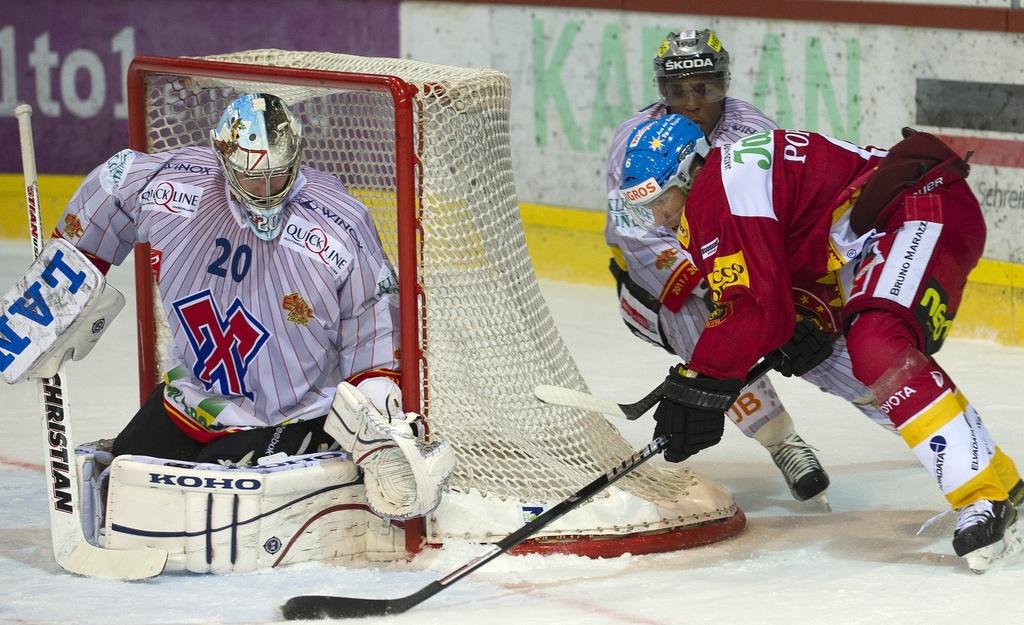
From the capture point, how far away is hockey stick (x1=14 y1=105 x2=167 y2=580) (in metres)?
3.30

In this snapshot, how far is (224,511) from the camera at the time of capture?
3289mm

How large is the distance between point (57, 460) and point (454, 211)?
3.01 ft

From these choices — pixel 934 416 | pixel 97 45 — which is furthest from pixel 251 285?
pixel 97 45

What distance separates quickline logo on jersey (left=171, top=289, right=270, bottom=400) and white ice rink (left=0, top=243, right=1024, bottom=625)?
40 cm

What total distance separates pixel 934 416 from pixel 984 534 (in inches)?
8.9

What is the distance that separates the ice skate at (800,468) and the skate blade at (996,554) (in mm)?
681

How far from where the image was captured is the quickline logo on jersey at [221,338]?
11.2 feet

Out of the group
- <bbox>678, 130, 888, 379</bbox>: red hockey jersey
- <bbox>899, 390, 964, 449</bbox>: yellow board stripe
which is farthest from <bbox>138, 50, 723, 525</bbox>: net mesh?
<bbox>899, 390, 964, 449</bbox>: yellow board stripe

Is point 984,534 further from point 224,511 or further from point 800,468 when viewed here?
point 224,511

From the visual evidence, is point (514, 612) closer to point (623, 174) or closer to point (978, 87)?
point (623, 174)


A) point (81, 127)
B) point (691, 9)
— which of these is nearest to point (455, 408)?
point (691, 9)

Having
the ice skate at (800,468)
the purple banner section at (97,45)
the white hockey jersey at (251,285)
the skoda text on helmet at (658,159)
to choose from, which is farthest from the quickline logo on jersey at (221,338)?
A: the purple banner section at (97,45)

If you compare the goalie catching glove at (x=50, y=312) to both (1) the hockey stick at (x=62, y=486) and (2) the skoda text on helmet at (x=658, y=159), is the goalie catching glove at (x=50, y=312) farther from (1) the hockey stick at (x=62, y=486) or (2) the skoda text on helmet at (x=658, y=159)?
(2) the skoda text on helmet at (x=658, y=159)

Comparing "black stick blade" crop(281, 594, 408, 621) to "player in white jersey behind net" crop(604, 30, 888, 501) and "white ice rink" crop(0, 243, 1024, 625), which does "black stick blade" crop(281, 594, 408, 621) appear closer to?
"white ice rink" crop(0, 243, 1024, 625)
